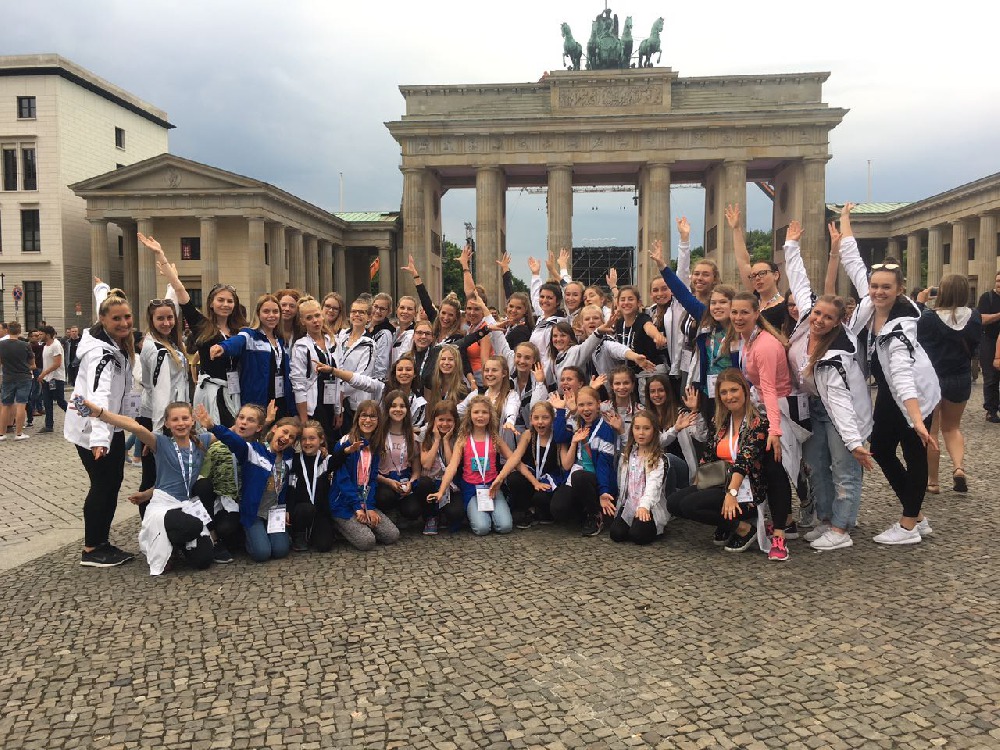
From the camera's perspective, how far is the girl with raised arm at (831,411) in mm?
6188

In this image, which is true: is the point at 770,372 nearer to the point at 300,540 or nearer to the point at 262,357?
the point at 300,540

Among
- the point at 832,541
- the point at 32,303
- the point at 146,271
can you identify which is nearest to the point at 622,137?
the point at 146,271

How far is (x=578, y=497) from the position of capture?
710cm

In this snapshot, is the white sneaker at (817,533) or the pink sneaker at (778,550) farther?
the white sneaker at (817,533)

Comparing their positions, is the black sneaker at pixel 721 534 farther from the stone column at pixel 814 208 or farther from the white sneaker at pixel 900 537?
the stone column at pixel 814 208

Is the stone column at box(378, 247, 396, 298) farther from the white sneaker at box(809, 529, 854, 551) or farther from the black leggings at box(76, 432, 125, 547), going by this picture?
the white sneaker at box(809, 529, 854, 551)

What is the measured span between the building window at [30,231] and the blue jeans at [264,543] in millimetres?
51127

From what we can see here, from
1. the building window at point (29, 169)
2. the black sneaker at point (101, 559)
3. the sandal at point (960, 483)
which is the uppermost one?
the building window at point (29, 169)

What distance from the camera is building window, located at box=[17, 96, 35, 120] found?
158 feet

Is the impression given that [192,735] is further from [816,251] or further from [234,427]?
[816,251]

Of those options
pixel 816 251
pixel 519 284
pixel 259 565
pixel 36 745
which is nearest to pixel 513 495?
pixel 259 565

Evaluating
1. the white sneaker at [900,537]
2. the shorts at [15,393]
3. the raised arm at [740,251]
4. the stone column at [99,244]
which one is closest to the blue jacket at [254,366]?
the raised arm at [740,251]

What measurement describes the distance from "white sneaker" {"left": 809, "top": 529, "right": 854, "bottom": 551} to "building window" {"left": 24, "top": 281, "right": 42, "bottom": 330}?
52922 mm

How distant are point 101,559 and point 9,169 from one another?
53.0 metres
